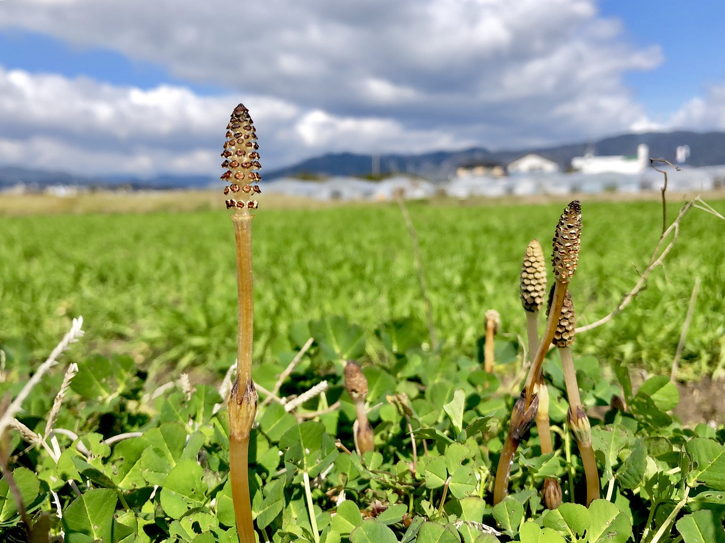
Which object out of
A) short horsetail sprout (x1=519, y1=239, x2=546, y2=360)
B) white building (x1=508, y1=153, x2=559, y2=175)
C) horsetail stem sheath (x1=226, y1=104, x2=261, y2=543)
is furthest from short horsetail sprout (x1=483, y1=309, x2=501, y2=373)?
white building (x1=508, y1=153, x2=559, y2=175)

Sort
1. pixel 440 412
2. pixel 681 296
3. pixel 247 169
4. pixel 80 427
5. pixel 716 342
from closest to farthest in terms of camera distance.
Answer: pixel 247 169 → pixel 440 412 → pixel 80 427 → pixel 716 342 → pixel 681 296

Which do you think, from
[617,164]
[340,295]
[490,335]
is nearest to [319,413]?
[490,335]

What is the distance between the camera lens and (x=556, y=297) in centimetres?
63

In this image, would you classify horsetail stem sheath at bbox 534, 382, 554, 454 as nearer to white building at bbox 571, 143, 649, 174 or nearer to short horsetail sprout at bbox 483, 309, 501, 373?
short horsetail sprout at bbox 483, 309, 501, 373

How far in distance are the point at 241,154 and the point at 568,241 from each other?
0.39m

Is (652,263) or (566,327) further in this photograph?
(652,263)

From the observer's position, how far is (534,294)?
0.72 meters

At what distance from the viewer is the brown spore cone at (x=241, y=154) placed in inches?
20.0

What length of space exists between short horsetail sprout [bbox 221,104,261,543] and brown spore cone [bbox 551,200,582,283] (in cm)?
36

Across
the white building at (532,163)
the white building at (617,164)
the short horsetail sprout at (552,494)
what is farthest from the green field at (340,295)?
the white building at (532,163)

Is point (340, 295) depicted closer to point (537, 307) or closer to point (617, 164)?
point (537, 307)

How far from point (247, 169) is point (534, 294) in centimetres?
45

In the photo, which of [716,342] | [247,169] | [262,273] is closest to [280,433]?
[247,169]

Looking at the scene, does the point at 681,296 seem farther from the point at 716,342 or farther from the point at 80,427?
the point at 80,427
